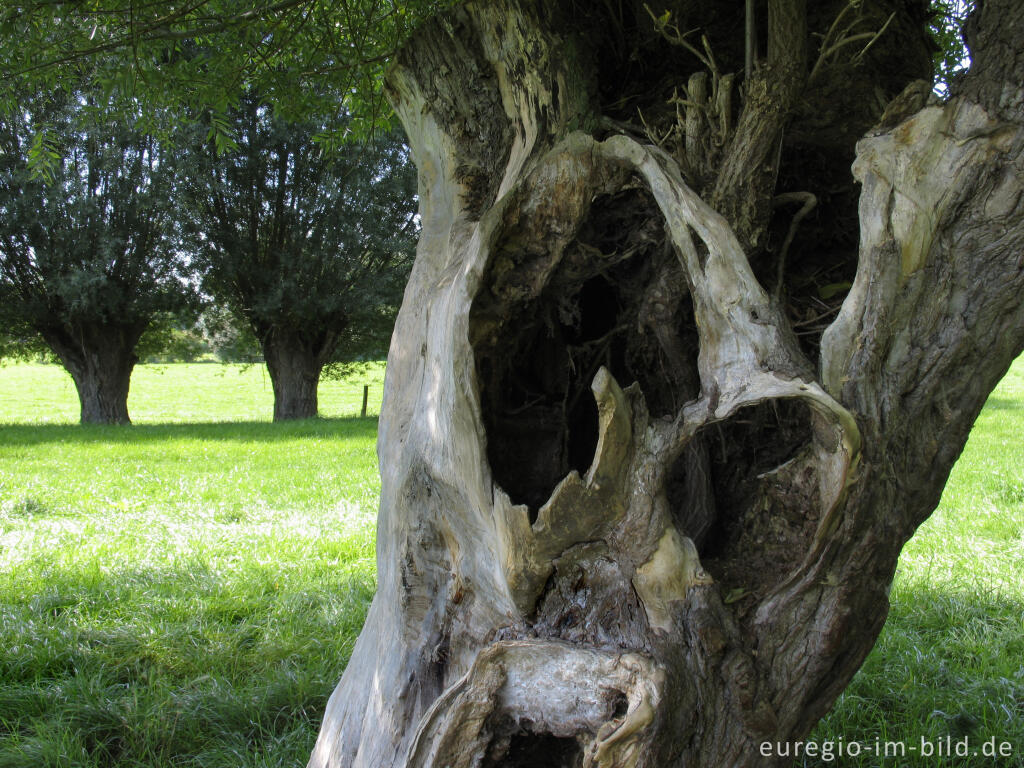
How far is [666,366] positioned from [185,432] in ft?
44.9

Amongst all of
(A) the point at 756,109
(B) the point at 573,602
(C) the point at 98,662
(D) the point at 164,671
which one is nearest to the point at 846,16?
(A) the point at 756,109

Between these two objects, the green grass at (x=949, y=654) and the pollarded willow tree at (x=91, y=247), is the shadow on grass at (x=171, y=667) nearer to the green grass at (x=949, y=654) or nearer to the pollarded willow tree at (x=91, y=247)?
the green grass at (x=949, y=654)

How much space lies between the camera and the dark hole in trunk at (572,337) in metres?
2.53

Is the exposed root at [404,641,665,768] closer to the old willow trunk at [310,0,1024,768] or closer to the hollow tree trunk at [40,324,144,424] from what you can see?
the old willow trunk at [310,0,1024,768]

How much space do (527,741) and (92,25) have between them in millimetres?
3772

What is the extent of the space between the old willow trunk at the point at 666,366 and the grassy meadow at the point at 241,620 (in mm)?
1006

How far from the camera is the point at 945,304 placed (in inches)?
80.4

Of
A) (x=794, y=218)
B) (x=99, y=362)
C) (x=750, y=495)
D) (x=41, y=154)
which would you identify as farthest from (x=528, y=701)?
(x=99, y=362)

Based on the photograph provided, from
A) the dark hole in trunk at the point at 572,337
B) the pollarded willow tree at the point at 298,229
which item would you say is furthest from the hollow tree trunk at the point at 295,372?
the dark hole in trunk at the point at 572,337

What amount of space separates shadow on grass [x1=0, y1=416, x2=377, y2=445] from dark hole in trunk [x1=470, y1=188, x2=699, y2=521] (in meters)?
11.0

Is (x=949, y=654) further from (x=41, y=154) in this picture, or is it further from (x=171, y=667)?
(x=41, y=154)

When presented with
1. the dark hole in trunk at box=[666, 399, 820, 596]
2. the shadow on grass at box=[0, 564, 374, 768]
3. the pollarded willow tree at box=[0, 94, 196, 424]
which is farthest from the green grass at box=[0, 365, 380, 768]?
the pollarded willow tree at box=[0, 94, 196, 424]

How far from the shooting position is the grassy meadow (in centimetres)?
329

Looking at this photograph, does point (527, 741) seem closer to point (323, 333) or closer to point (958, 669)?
point (958, 669)
